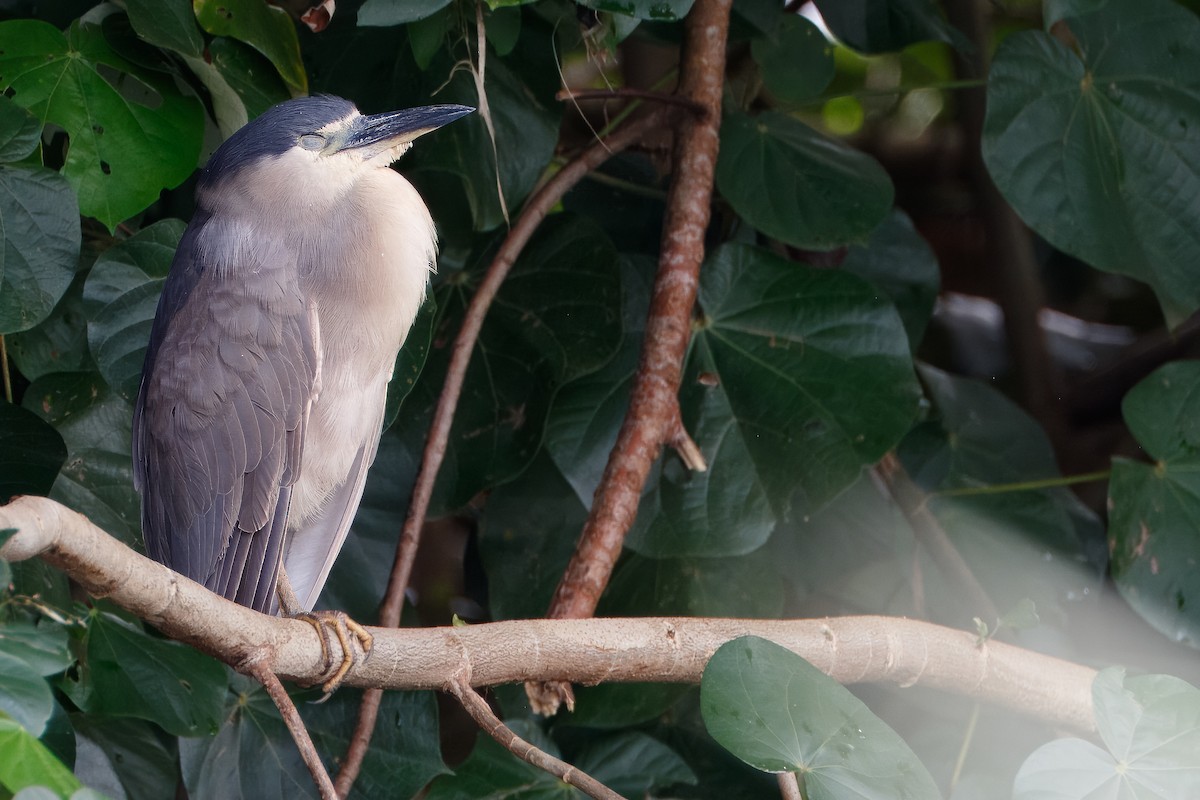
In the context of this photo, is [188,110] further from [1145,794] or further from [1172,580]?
[1172,580]

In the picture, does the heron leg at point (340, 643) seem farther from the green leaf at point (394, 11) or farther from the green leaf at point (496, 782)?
the green leaf at point (394, 11)

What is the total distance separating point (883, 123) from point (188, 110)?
7.87ft

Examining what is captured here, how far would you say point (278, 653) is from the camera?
1225 mm

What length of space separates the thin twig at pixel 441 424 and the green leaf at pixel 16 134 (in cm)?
65

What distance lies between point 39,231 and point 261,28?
43 centimetres

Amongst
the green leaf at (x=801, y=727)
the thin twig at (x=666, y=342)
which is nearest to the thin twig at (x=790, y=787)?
the green leaf at (x=801, y=727)

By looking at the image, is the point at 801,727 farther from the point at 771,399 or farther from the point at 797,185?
the point at 797,185

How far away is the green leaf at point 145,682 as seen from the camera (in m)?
1.54

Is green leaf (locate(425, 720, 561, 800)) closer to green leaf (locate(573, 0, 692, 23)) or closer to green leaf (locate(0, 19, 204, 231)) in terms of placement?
green leaf (locate(0, 19, 204, 231))

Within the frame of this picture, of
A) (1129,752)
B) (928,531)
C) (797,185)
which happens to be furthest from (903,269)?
(1129,752)

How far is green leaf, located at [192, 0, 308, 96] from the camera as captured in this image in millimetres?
1580

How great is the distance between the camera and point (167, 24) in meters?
1.56

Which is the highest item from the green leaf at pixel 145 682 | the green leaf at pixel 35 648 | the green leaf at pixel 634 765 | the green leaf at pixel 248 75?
the green leaf at pixel 248 75

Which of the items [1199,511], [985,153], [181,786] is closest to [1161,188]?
[985,153]
